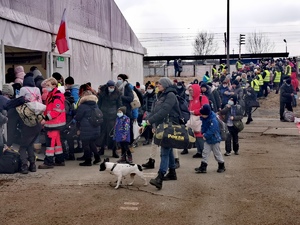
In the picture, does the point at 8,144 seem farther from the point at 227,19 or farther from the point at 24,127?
the point at 227,19

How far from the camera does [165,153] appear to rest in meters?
7.41

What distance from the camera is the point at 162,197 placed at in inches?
267

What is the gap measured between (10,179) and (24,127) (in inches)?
39.5

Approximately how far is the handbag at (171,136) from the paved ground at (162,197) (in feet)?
2.27

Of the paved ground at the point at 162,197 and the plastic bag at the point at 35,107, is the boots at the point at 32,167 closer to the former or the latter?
the paved ground at the point at 162,197

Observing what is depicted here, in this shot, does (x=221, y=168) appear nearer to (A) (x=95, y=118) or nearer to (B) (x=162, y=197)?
(B) (x=162, y=197)

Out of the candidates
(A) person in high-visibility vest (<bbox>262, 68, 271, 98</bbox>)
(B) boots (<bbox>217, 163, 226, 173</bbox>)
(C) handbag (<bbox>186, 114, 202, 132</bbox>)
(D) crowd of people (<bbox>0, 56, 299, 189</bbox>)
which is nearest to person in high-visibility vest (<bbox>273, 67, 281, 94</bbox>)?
(A) person in high-visibility vest (<bbox>262, 68, 271, 98</bbox>)

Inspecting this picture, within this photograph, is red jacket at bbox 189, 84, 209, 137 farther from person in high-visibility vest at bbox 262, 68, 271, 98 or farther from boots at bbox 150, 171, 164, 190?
person in high-visibility vest at bbox 262, 68, 271, 98

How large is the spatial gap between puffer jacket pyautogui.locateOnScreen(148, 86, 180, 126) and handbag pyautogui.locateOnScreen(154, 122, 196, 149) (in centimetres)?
16

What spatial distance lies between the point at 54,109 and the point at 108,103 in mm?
1503

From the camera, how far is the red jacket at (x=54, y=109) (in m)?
8.84

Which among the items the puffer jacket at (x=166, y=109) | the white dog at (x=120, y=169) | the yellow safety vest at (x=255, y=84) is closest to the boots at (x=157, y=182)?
the white dog at (x=120, y=169)

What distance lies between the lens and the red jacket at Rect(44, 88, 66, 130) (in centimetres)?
Result: 884

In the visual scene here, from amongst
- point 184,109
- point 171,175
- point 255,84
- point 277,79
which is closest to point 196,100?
point 184,109
